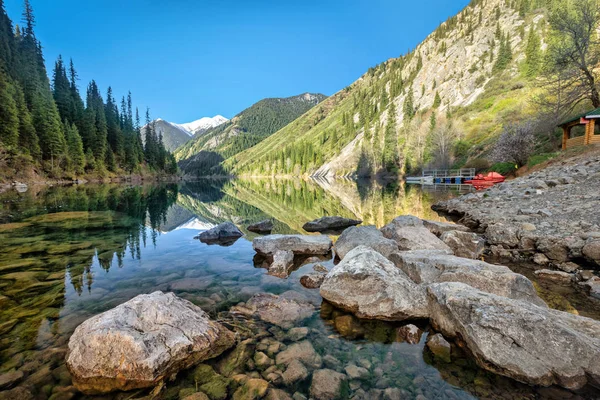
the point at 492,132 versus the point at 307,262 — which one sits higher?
the point at 492,132

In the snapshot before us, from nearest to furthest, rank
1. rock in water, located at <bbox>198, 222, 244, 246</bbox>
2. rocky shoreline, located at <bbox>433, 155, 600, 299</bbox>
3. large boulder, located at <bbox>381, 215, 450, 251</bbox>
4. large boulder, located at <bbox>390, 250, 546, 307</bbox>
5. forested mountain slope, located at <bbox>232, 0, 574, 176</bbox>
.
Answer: large boulder, located at <bbox>390, 250, 546, 307</bbox> → rocky shoreline, located at <bbox>433, 155, 600, 299</bbox> → large boulder, located at <bbox>381, 215, 450, 251</bbox> → rock in water, located at <bbox>198, 222, 244, 246</bbox> → forested mountain slope, located at <bbox>232, 0, 574, 176</bbox>

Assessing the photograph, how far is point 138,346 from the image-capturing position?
4.09 m

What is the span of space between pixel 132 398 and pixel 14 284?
6.54 m

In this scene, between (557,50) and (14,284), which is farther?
(557,50)

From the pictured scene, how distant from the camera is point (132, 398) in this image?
376 centimetres

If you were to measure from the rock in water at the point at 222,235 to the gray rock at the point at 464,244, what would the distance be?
930cm

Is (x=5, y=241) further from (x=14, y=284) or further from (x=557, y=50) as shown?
(x=557, y=50)

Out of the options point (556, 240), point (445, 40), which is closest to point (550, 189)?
point (556, 240)

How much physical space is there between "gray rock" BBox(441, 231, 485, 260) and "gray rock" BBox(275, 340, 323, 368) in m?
7.49

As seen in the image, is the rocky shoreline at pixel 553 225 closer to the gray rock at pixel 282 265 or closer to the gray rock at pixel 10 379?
the gray rock at pixel 282 265

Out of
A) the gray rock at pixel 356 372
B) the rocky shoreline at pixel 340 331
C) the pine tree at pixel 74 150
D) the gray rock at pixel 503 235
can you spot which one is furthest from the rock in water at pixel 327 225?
the pine tree at pixel 74 150

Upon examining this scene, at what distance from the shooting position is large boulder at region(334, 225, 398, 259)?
9141 mm

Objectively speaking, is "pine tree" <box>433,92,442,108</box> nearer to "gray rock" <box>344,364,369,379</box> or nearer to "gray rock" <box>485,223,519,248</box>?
"gray rock" <box>485,223,519,248</box>

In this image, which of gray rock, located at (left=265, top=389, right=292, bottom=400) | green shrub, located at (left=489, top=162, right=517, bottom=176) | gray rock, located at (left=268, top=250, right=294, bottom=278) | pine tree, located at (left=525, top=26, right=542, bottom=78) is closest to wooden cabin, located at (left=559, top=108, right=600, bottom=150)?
green shrub, located at (left=489, top=162, right=517, bottom=176)
